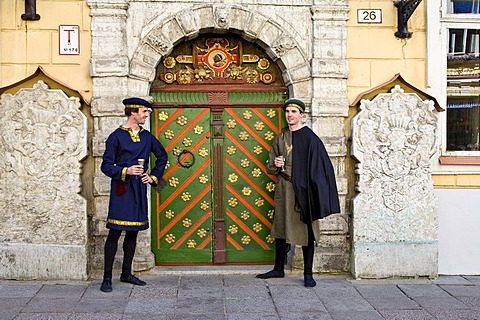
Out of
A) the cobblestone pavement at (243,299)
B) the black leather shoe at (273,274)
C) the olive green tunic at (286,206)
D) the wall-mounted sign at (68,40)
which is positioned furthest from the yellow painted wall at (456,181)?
the wall-mounted sign at (68,40)

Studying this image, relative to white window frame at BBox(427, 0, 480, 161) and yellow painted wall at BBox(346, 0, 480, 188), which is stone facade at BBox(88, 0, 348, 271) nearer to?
yellow painted wall at BBox(346, 0, 480, 188)

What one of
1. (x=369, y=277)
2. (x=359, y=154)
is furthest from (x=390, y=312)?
(x=359, y=154)

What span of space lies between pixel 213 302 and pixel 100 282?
1276mm

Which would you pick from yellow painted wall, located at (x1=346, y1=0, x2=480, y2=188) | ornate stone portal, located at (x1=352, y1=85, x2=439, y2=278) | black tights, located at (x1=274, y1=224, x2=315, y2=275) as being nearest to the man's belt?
black tights, located at (x1=274, y1=224, x2=315, y2=275)

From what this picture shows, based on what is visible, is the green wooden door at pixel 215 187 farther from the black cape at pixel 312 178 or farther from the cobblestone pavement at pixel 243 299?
the black cape at pixel 312 178

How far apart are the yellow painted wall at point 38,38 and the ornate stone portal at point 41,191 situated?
30 centimetres

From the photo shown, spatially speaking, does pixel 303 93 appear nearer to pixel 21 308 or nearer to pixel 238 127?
pixel 238 127

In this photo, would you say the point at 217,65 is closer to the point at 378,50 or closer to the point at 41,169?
the point at 378,50

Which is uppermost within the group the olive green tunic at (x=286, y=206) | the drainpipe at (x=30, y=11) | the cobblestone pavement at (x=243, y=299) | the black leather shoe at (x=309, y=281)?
the drainpipe at (x=30, y=11)

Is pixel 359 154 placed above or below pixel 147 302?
above

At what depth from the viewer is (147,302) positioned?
5.75m

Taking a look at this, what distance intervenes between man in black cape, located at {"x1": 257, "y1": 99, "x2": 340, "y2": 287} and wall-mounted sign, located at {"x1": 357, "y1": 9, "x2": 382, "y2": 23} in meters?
1.24

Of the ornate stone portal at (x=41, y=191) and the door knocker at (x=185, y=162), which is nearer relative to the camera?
the ornate stone portal at (x=41, y=191)

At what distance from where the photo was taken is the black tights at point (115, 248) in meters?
6.07
